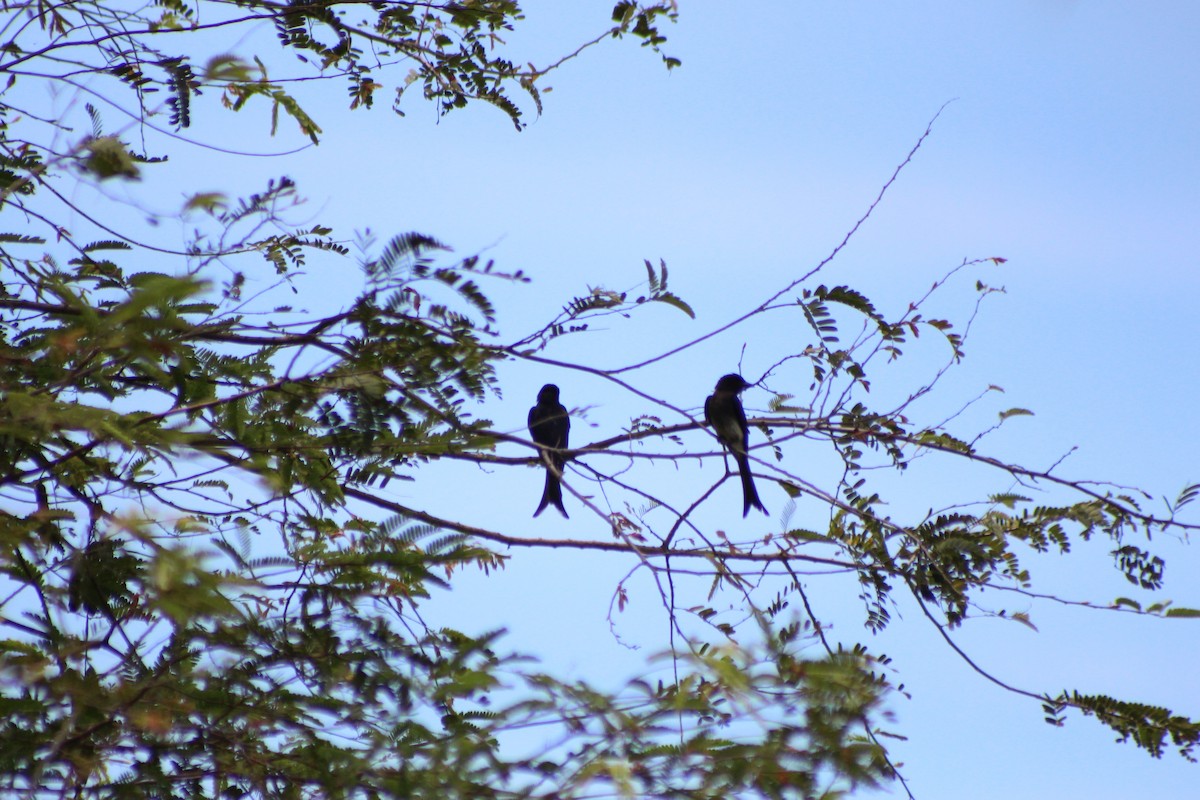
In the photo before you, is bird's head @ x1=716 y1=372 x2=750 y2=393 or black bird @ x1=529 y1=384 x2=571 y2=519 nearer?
black bird @ x1=529 y1=384 x2=571 y2=519

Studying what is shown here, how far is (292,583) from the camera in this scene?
4066 millimetres

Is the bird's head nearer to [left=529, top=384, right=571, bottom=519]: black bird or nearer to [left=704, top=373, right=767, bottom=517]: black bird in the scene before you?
[left=704, top=373, right=767, bottom=517]: black bird

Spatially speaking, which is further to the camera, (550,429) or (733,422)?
(550,429)

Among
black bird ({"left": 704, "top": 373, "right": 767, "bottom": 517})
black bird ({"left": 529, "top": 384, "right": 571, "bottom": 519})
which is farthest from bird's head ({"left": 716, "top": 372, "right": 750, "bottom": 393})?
black bird ({"left": 529, "top": 384, "right": 571, "bottom": 519})

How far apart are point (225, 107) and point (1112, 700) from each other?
4.40 meters

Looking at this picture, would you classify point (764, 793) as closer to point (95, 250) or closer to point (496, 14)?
point (95, 250)

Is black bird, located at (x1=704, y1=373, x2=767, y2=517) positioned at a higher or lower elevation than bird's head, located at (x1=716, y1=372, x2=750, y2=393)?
lower

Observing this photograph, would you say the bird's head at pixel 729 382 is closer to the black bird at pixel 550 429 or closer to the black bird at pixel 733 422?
the black bird at pixel 733 422

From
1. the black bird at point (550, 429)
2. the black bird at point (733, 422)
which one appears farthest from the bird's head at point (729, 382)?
the black bird at point (550, 429)

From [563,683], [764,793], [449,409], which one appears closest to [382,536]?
[449,409]

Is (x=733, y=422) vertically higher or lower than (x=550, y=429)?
lower

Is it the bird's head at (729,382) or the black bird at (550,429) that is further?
the bird's head at (729,382)

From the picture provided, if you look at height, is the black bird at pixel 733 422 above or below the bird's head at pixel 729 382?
below

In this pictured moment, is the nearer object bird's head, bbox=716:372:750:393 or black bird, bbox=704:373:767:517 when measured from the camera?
black bird, bbox=704:373:767:517
